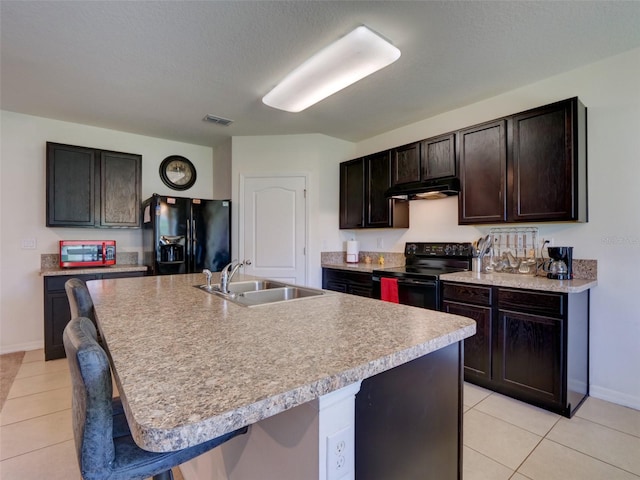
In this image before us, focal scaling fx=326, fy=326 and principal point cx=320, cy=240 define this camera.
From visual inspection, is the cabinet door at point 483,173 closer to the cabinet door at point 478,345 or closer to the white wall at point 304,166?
the cabinet door at point 478,345

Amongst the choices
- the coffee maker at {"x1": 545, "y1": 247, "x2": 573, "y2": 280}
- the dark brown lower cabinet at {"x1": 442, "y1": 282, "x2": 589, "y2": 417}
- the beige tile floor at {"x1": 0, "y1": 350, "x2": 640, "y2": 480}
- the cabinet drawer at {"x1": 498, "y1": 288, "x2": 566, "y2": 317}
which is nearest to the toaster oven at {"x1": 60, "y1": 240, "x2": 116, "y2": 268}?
the beige tile floor at {"x1": 0, "y1": 350, "x2": 640, "y2": 480}

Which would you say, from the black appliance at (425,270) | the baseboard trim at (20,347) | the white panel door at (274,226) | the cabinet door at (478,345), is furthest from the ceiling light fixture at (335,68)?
the baseboard trim at (20,347)

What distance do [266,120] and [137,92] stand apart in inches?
49.3

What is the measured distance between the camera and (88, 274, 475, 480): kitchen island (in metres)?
0.59

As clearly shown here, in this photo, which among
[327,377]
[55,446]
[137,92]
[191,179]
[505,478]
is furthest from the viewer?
[191,179]

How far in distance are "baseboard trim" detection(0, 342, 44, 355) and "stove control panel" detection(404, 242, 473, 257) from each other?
4.20m

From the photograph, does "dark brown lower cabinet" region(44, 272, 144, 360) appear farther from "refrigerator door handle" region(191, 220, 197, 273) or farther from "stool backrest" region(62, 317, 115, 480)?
"stool backrest" region(62, 317, 115, 480)

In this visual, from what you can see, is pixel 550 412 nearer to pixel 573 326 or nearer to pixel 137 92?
pixel 573 326

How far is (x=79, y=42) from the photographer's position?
2191 mm

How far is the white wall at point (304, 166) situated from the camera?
13.4 ft

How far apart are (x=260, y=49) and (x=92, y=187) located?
8.32ft

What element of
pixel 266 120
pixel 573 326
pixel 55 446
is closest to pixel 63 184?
pixel 266 120

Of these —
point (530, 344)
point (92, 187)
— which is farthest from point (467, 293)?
point (92, 187)

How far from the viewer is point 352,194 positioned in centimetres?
412
